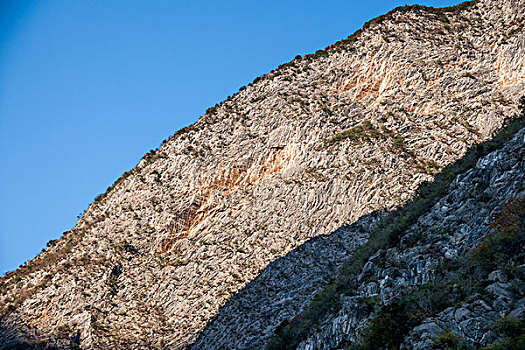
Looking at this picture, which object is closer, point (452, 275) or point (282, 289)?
point (452, 275)

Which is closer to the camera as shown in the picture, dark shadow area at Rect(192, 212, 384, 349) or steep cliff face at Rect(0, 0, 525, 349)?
dark shadow area at Rect(192, 212, 384, 349)

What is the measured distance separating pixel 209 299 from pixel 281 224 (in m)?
9.02

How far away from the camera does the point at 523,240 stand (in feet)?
60.6

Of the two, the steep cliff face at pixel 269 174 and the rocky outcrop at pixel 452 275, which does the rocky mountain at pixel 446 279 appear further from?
the steep cliff face at pixel 269 174

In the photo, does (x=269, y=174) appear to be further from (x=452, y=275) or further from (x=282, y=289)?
(x=452, y=275)

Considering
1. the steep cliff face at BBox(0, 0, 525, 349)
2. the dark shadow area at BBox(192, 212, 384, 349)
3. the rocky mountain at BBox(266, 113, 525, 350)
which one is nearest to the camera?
the rocky mountain at BBox(266, 113, 525, 350)

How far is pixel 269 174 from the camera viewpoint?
4997 cm

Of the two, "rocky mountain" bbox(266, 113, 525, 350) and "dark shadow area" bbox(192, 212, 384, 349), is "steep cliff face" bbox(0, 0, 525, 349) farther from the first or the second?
"rocky mountain" bbox(266, 113, 525, 350)

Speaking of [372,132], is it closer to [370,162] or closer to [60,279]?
[370,162]

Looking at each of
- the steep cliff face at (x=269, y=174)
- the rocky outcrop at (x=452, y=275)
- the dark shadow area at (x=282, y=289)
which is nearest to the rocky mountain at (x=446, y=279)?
the rocky outcrop at (x=452, y=275)

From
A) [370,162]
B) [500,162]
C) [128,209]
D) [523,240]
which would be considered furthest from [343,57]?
[523,240]

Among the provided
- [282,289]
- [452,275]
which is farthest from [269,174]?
[452,275]

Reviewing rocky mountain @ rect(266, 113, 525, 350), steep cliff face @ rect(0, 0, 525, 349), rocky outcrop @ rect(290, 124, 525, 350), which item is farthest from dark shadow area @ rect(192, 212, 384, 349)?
rocky outcrop @ rect(290, 124, 525, 350)

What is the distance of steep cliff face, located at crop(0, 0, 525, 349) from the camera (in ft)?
140
